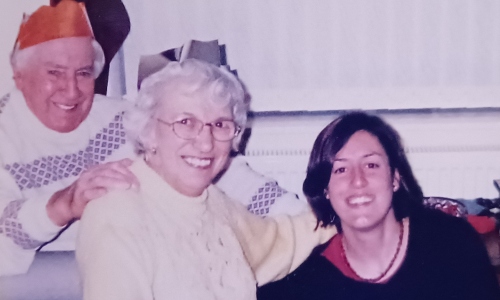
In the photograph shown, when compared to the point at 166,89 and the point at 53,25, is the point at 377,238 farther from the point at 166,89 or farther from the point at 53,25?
the point at 53,25

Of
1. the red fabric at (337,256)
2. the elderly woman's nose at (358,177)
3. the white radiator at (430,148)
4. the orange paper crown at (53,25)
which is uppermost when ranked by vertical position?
the orange paper crown at (53,25)

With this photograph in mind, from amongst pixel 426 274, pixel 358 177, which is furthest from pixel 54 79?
pixel 426 274

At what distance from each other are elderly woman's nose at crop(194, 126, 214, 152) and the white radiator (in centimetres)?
66

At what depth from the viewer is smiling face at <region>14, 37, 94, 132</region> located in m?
1.34

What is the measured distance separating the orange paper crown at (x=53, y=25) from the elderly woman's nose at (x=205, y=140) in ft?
1.65

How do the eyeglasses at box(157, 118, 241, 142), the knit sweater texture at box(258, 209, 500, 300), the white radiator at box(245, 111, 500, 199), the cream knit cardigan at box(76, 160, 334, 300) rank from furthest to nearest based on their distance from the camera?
1. the white radiator at box(245, 111, 500, 199)
2. the knit sweater texture at box(258, 209, 500, 300)
3. the eyeglasses at box(157, 118, 241, 142)
4. the cream knit cardigan at box(76, 160, 334, 300)

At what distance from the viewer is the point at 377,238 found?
129 centimetres

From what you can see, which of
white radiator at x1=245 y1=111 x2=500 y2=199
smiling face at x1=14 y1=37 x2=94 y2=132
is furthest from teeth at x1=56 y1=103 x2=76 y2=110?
white radiator at x1=245 y1=111 x2=500 y2=199

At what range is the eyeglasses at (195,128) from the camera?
3.60 feet

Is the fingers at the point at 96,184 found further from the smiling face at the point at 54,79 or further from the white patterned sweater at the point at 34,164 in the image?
the smiling face at the point at 54,79

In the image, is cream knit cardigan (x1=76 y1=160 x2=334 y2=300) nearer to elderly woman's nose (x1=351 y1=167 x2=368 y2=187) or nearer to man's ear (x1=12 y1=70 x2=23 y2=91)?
elderly woman's nose (x1=351 y1=167 x2=368 y2=187)

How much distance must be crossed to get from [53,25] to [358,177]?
845 millimetres

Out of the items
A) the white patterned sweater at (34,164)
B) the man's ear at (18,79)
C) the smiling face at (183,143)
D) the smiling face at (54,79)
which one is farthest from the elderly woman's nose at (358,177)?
the man's ear at (18,79)

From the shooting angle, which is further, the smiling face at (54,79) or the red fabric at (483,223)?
the red fabric at (483,223)
